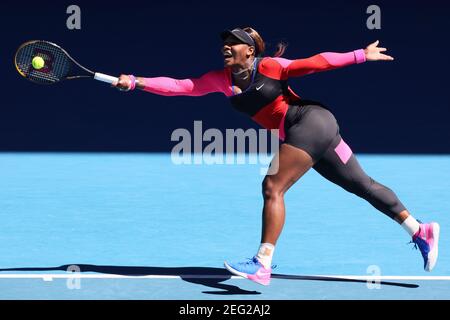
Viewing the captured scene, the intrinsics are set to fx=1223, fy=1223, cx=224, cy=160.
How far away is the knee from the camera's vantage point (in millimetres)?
7176

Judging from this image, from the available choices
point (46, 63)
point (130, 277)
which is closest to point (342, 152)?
point (130, 277)

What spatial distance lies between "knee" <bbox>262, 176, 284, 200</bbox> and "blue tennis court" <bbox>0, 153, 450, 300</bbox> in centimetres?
56

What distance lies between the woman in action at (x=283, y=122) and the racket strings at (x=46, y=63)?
1.82 ft

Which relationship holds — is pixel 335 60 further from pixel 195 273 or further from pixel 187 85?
pixel 195 273

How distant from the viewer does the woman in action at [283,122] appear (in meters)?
7.18

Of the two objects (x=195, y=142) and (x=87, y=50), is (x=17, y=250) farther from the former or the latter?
(x=87, y=50)

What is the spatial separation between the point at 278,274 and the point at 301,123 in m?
0.98

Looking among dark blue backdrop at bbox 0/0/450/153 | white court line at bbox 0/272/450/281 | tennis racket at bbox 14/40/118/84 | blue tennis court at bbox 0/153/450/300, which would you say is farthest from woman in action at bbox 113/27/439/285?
dark blue backdrop at bbox 0/0/450/153

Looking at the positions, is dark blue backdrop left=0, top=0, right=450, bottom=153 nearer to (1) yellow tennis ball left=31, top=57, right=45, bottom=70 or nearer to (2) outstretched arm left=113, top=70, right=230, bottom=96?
(1) yellow tennis ball left=31, top=57, right=45, bottom=70

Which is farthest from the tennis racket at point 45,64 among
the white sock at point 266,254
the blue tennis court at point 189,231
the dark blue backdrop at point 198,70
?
the dark blue backdrop at point 198,70

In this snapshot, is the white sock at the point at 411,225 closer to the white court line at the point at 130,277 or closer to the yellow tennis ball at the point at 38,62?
the white court line at the point at 130,277

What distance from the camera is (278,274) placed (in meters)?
7.62

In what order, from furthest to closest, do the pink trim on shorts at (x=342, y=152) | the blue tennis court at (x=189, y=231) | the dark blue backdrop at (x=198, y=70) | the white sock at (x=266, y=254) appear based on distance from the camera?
1. the dark blue backdrop at (x=198, y=70)
2. the pink trim on shorts at (x=342, y=152)
3. the blue tennis court at (x=189, y=231)
4. the white sock at (x=266, y=254)

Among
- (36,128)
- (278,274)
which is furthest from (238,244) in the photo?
(36,128)
